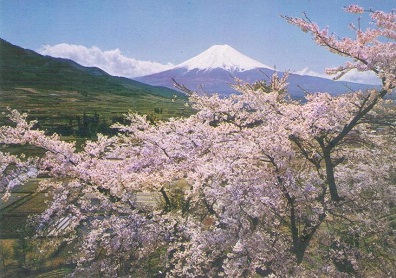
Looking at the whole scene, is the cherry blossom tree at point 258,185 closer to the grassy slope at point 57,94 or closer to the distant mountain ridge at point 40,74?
the grassy slope at point 57,94

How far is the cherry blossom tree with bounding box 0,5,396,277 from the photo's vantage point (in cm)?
695

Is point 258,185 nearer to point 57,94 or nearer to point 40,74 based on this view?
point 57,94

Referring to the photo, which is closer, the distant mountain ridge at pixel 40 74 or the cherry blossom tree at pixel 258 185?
the cherry blossom tree at pixel 258 185

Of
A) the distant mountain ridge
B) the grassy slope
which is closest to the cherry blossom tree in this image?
the grassy slope

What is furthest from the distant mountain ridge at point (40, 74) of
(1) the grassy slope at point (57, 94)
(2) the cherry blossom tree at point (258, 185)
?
(2) the cherry blossom tree at point (258, 185)

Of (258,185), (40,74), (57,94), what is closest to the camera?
(258,185)

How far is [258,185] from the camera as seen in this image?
6805 mm

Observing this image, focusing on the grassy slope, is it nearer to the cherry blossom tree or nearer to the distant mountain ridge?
the distant mountain ridge

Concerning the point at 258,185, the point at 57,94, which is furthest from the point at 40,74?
the point at 258,185

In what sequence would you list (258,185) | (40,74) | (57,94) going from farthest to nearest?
(40,74)
(57,94)
(258,185)

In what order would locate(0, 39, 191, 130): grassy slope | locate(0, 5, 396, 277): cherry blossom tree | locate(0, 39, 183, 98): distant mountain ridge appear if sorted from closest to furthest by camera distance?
locate(0, 5, 396, 277): cherry blossom tree → locate(0, 39, 191, 130): grassy slope → locate(0, 39, 183, 98): distant mountain ridge

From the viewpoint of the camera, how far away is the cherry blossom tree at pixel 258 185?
6953 mm

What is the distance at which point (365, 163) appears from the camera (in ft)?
33.2

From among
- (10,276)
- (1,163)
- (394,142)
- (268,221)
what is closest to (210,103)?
(268,221)
